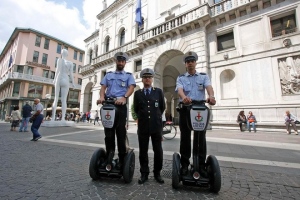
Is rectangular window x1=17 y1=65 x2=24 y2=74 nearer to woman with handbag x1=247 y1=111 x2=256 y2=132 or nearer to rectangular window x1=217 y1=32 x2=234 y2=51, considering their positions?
rectangular window x1=217 y1=32 x2=234 y2=51

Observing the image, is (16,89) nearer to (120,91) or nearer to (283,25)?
(120,91)

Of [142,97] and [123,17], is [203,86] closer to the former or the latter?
[142,97]

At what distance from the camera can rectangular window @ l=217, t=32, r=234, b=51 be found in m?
12.1

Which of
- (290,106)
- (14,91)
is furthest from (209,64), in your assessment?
(14,91)

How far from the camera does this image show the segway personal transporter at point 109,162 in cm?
230

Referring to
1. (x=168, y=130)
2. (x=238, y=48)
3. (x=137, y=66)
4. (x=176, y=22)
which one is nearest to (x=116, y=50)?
(x=137, y=66)

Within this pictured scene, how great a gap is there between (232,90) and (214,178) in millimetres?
10842

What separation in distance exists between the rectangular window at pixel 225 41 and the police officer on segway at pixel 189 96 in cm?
1148

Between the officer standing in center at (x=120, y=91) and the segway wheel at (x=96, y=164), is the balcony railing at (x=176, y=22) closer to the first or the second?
the officer standing in center at (x=120, y=91)

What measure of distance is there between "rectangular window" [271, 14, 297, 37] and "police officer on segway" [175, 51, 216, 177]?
38.1 feet

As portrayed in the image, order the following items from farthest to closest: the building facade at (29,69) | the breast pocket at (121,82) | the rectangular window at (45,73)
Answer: the rectangular window at (45,73) → the building facade at (29,69) → the breast pocket at (121,82)

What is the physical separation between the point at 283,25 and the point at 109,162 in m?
13.6

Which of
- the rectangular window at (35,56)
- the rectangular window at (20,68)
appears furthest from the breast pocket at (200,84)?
the rectangular window at (35,56)

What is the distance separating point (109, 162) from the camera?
2.42m
